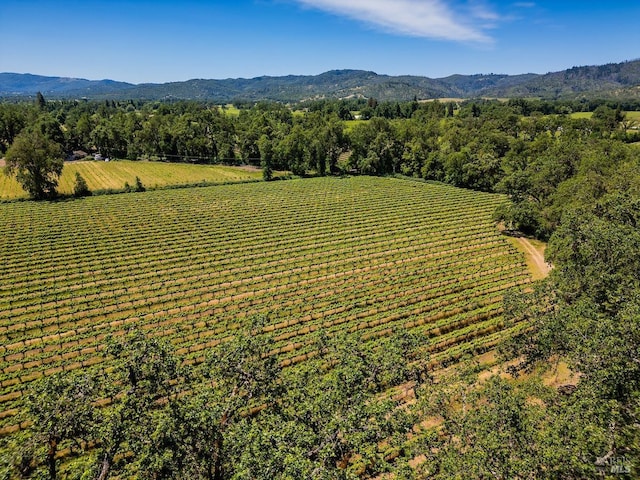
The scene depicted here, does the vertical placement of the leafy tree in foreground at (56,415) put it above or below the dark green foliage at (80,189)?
→ above

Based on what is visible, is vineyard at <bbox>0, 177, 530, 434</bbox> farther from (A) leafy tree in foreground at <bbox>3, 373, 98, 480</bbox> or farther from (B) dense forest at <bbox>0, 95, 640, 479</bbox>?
(A) leafy tree in foreground at <bbox>3, 373, 98, 480</bbox>

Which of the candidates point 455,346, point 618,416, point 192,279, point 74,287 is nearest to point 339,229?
point 192,279

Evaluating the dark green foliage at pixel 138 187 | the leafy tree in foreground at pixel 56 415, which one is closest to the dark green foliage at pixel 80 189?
the dark green foliage at pixel 138 187

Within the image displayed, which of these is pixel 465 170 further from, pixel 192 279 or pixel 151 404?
pixel 151 404

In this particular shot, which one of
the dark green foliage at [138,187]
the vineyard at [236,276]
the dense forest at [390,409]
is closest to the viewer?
the dense forest at [390,409]

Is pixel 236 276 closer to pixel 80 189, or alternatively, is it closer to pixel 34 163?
pixel 80 189

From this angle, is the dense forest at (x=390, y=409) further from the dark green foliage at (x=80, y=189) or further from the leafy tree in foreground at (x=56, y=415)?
the dark green foliage at (x=80, y=189)

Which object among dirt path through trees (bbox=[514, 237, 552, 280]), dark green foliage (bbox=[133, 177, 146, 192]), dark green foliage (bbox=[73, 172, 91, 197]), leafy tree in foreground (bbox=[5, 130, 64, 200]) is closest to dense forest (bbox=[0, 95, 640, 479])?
dirt path through trees (bbox=[514, 237, 552, 280])
